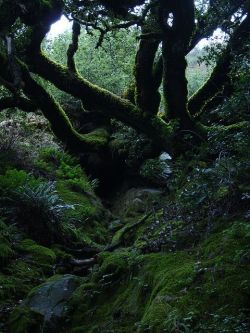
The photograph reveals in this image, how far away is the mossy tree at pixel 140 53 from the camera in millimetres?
8141

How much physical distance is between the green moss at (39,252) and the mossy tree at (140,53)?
9.42 ft

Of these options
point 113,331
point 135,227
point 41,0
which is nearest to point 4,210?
point 135,227

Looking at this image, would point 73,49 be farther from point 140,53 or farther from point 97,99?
point 140,53

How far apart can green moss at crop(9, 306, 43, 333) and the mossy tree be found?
4.26 meters

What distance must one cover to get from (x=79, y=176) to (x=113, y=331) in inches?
361

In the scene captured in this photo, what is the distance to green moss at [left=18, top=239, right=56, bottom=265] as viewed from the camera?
705 cm

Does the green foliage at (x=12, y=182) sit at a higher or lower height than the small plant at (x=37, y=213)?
higher

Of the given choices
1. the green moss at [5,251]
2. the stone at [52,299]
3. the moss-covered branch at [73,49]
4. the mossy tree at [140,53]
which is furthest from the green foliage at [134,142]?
→ the stone at [52,299]

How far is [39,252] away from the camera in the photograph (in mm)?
7242

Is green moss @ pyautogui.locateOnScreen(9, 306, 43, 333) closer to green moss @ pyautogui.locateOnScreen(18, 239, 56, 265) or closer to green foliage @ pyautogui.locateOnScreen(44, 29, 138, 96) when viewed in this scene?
green moss @ pyautogui.locateOnScreen(18, 239, 56, 265)

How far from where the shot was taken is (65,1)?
8.35 metres

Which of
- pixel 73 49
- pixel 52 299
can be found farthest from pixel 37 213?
pixel 73 49

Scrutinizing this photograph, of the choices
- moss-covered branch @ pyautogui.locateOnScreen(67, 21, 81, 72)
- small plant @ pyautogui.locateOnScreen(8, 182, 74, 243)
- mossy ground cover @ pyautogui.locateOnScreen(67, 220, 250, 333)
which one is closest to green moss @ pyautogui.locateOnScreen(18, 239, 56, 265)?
small plant @ pyautogui.locateOnScreen(8, 182, 74, 243)

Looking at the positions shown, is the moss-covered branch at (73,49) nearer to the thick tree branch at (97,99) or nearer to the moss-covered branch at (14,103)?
the thick tree branch at (97,99)
